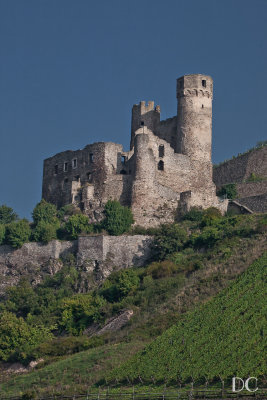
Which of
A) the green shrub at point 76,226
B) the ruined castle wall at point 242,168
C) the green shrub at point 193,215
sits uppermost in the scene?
the ruined castle wall at point 242,168

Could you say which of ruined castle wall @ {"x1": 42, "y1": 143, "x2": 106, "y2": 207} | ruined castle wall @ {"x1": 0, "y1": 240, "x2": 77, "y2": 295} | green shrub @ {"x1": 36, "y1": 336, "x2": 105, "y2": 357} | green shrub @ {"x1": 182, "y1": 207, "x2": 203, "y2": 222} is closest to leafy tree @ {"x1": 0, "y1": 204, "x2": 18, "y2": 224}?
ruined castle wall @ {"x1": 42, "y1": 143, "x2": 106, "y2": 207}

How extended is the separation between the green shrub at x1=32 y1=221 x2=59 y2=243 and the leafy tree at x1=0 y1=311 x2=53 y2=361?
27.1ft

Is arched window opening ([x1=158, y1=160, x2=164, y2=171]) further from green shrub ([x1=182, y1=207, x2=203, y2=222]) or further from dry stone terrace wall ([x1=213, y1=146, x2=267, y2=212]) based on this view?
dry stone terrace wall ([x1=213, y1=146, x2=267, y2=212])

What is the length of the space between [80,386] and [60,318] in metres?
10.6

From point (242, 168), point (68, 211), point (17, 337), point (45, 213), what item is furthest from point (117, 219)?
point (242, 168)

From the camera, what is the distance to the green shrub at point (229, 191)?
65.4m

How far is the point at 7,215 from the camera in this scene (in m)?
67.6

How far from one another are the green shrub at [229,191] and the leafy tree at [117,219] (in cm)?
803

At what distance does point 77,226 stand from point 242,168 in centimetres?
1401

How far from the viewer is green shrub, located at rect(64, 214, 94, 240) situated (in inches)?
2373

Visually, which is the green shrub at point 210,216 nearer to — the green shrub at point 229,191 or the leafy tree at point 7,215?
the green shrub at point 229,191

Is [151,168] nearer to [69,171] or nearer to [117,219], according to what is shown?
[117,219]

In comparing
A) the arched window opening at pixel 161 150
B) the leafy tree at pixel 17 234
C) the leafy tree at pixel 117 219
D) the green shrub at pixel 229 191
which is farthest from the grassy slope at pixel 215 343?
the green shrub at pixel 229 191

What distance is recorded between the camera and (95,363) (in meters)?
45.6
